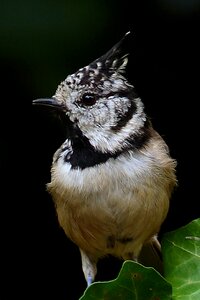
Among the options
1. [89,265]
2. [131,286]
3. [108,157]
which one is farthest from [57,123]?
[131,286]

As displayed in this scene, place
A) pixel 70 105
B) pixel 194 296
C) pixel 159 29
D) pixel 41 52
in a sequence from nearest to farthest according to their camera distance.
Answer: pixel 194 296
pixel 70 105
pixel 41 52
pixel 159 29

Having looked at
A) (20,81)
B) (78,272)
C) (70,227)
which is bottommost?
(78,272)

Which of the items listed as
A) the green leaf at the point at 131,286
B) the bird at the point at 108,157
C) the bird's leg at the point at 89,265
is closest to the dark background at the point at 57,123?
the bird's leg at the point at 89,265

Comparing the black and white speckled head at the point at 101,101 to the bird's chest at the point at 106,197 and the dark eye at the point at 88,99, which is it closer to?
the dark eye at the point at 88,99

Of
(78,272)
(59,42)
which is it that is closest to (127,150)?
(59,42)

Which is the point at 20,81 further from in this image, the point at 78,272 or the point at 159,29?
the point at 78,272

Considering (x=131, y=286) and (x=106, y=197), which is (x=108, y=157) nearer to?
(x=106, y=197)

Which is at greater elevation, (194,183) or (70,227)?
(70,227)

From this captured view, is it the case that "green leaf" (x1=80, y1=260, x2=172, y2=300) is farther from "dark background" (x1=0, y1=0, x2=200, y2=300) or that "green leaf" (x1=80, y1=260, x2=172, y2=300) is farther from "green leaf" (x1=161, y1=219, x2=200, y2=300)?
"dark background" (x1=0, y1=0, x2=200, y2=300)
